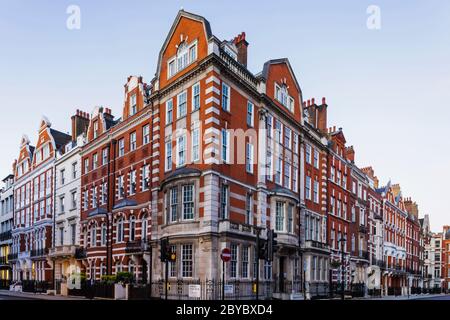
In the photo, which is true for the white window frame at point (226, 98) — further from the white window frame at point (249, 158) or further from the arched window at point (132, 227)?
the arched window at point (132, 227)

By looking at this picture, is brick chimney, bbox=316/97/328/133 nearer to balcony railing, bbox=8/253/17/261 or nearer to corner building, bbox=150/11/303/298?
corner building, bbox=150/11/303/298

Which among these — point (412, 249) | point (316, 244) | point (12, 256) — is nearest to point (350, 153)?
point (316, 244)

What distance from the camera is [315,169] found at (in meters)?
43.1

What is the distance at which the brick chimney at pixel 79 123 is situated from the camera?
44.7m

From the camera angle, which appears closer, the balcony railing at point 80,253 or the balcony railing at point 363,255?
the balcony railing at point 80,253

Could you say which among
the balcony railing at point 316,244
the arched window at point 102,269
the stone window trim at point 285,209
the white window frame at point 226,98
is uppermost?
the white window frame at point 226,98

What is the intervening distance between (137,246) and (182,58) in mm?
13377

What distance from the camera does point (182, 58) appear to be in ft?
99.7

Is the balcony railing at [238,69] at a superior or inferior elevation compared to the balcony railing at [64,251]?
superior

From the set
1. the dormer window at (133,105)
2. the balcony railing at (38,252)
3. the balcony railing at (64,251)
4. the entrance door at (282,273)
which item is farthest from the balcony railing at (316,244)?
the balcony railing at (38,252)

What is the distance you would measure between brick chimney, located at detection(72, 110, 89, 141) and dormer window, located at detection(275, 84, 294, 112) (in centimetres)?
1962

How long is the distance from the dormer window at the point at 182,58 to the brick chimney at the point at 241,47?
4.71m

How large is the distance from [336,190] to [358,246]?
31.4ft
